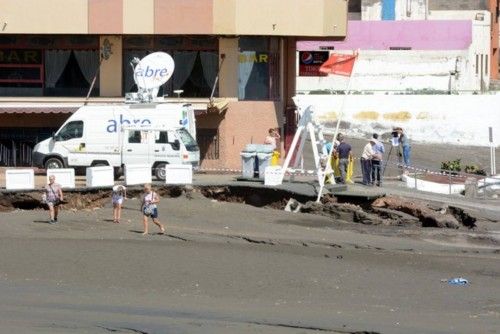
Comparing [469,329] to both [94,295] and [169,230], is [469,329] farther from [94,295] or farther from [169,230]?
[169,230]

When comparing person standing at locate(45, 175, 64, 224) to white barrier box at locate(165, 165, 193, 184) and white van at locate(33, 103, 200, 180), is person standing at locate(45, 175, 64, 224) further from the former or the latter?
white van at locate(33, 103, 200, 180)

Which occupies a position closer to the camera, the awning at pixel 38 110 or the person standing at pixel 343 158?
the person standing at pixel 343 158

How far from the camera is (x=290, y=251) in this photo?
24953 mm

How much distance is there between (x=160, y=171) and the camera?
35219mm

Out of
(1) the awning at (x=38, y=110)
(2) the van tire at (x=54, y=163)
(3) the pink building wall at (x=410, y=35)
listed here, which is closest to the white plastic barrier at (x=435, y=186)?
(2) the van tire at (x=54, y=163)

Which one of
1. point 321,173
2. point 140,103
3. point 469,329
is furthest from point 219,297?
point 140,103

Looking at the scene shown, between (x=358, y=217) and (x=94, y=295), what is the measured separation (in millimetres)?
12942

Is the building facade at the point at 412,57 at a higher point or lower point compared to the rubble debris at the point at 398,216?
higher

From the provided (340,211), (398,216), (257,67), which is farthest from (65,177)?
(257,67)

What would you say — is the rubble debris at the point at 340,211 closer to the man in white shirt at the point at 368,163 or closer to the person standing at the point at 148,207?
the man in white shirt at the point at 368,163

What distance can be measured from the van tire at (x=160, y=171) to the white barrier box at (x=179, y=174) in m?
2.57

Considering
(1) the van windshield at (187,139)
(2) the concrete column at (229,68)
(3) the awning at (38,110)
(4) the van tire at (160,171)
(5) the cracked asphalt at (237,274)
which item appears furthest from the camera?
(2) the concrete column at (229,68)

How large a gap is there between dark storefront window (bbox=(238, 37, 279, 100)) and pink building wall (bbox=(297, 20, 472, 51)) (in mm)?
21483

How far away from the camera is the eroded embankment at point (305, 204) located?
30359mm
